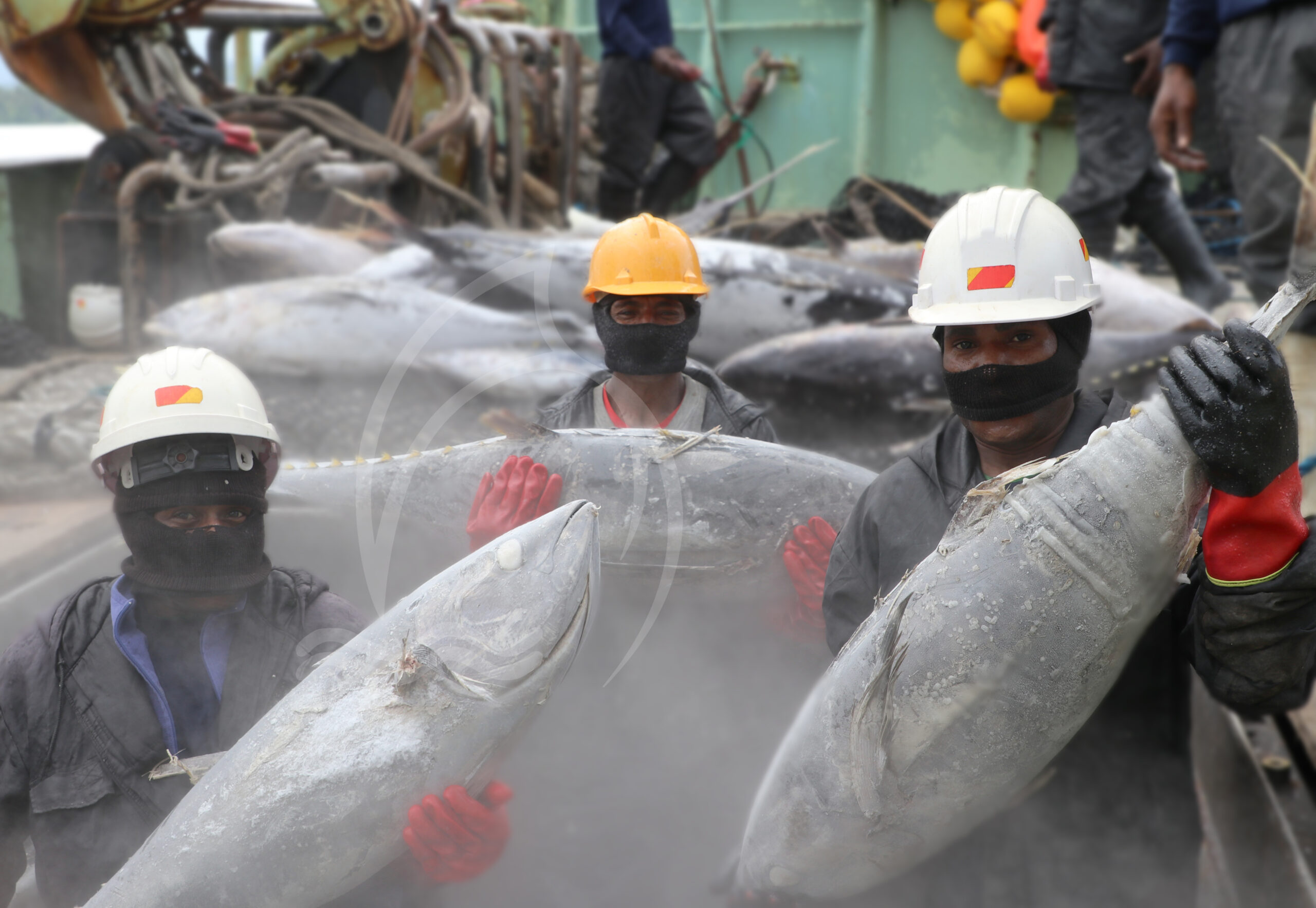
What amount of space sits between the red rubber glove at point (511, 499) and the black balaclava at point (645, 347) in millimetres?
504

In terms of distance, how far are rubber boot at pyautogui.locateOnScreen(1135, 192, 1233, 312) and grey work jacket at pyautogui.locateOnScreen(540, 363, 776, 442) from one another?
150 inches

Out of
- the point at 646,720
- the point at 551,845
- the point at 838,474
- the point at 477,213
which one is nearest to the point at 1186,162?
the point at 838,474

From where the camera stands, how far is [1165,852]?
7.36ft

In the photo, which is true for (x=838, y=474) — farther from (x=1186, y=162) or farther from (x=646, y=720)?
(x=1186, y=162)

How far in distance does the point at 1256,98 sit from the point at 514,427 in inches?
114

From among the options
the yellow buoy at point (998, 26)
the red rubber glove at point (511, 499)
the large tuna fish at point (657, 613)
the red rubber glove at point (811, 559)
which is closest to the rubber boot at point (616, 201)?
the yellow buoy at point (998, 26)

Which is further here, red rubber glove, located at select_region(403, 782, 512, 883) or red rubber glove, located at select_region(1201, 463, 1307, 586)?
red rubber glove, located at select_region(403, 782, 512, 883)

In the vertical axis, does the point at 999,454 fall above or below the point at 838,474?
above

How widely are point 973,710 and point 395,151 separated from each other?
656 centimetres

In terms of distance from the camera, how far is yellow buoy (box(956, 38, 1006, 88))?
363 inches

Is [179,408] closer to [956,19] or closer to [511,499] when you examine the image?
[511,499]

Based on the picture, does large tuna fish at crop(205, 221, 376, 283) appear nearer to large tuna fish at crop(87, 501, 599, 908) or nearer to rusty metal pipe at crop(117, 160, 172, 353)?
rusty metal pipe at crop(117, 160, 172, 353)

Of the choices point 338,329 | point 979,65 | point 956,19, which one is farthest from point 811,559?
point 956,19

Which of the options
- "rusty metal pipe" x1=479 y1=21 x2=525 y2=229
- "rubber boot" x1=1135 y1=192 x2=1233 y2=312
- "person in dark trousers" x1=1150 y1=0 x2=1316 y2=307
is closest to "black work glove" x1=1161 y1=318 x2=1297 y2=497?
"person in dark trousers" x1=1150 y1=0 x2=1316 y2=307
